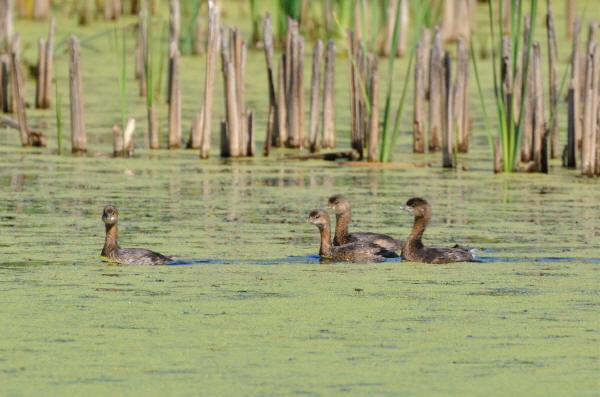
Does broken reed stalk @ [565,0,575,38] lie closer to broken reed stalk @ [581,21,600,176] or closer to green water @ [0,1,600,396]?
green water @ [0,1,600,396]

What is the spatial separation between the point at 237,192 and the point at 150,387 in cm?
534

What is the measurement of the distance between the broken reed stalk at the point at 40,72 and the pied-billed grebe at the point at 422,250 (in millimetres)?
6686

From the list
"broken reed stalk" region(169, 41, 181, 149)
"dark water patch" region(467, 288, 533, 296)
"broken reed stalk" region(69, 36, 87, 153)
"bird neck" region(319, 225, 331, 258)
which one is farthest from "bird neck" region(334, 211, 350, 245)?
"broken reed stalk" region(69, 36, 87, 153)

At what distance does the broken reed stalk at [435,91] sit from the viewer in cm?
1182

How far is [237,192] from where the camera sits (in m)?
10.5

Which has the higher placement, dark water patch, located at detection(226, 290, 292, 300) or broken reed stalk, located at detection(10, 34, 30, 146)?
broken reed stalk, located at detection(10, 34, 30, 146)

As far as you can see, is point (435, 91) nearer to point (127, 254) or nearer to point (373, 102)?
point (373, 102)

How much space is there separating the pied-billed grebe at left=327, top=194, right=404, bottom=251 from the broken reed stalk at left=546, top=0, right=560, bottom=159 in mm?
2920

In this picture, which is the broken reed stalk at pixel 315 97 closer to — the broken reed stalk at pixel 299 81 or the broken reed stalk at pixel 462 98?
the broken reed stalk at pixel 299 81

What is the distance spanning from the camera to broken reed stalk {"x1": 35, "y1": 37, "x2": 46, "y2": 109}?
1427 centimetres

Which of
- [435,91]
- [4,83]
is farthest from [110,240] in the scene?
[4,83]

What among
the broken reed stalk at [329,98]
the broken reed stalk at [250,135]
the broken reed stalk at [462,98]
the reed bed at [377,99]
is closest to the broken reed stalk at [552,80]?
the reed bed at [377,99]

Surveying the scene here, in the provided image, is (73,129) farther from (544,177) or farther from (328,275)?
(328,275)

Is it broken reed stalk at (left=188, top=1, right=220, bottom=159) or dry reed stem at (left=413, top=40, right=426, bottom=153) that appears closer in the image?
broken reed stalk at (left=188, top=1, right=220, bottom=159)
